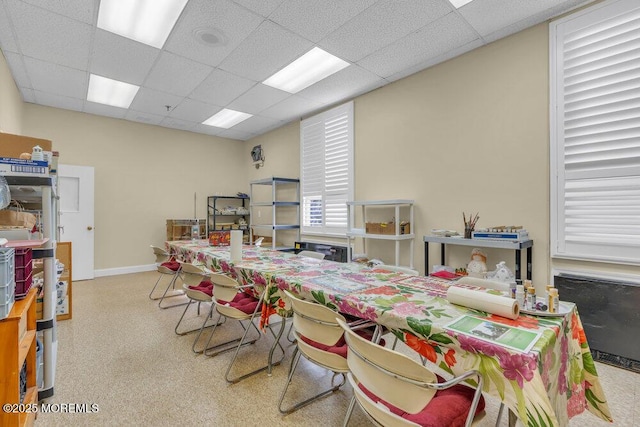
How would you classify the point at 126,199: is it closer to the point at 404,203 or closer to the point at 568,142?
the point at 404,203

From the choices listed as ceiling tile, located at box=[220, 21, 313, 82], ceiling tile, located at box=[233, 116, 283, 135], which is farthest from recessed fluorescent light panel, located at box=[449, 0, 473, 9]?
ceiling tile, located at box=[233, 116, 283, 135]

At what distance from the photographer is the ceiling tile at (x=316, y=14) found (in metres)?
2.52

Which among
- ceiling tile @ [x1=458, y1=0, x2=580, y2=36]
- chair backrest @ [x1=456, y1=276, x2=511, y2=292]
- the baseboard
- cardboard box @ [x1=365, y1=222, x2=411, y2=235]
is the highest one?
ceiling tile @ [x1=458, y1=0, x2=580, y2=36]

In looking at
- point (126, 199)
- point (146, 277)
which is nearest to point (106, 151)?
point (126, 199)

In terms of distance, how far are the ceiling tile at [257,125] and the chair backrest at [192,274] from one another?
351 centimetres

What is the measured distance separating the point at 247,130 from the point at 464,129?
14.7ft

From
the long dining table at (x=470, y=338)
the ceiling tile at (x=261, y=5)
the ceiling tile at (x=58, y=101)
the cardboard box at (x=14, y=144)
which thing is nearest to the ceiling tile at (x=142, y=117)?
the ceiling tile at (x=58, y=101)

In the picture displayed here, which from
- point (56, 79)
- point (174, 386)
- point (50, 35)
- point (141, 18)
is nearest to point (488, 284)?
point (174, 386)

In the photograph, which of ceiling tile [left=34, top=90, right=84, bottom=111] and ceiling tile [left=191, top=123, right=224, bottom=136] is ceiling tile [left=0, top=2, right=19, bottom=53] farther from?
ceiling tile [left=191, top=123, right=224, bottom=136]

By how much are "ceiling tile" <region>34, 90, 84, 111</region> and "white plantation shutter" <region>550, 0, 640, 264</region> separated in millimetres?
6399

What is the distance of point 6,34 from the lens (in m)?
2.93

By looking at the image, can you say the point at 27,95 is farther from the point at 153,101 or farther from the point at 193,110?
the point at 193,110

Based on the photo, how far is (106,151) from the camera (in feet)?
18.0

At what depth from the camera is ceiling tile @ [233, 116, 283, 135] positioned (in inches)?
219
